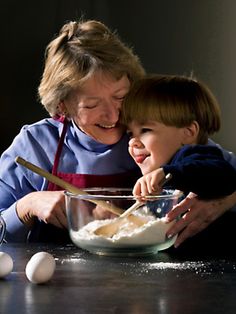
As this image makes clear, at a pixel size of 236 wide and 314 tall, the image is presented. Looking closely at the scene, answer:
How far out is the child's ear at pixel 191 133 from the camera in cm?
151

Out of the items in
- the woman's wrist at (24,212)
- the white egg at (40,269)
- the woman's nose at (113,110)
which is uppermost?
the woman's nose at (113,110)

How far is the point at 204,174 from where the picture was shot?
1.27 meters

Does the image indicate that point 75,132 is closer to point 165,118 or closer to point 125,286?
point 165,118

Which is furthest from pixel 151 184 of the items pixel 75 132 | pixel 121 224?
pixel 75 132

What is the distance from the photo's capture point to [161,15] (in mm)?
2275

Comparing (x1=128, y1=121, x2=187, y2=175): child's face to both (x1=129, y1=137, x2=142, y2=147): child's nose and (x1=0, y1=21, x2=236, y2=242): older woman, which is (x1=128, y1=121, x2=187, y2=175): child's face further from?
(x1=0, y1=21, x2=236, y2=242): older woman

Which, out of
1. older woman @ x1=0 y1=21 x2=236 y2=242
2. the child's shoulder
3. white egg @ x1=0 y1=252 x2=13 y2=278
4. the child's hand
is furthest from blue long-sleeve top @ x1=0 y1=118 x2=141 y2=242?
white egg @ x1=0 y1=252 x2=13 y2=278

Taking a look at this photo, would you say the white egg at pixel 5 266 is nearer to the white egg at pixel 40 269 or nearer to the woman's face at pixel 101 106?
the white egg at pixel 40 269

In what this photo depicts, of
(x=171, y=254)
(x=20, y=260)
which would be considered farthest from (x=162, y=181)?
(x=20, y=260)

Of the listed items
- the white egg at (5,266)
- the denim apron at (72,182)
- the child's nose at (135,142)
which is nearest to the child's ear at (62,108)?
the denim apron at (72,182)

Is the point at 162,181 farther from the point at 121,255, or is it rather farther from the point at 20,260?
the point at 20,260

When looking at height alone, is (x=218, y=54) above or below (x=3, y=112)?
above

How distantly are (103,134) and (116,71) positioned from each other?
15 centimetres

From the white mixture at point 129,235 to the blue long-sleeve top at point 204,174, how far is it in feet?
0.27
